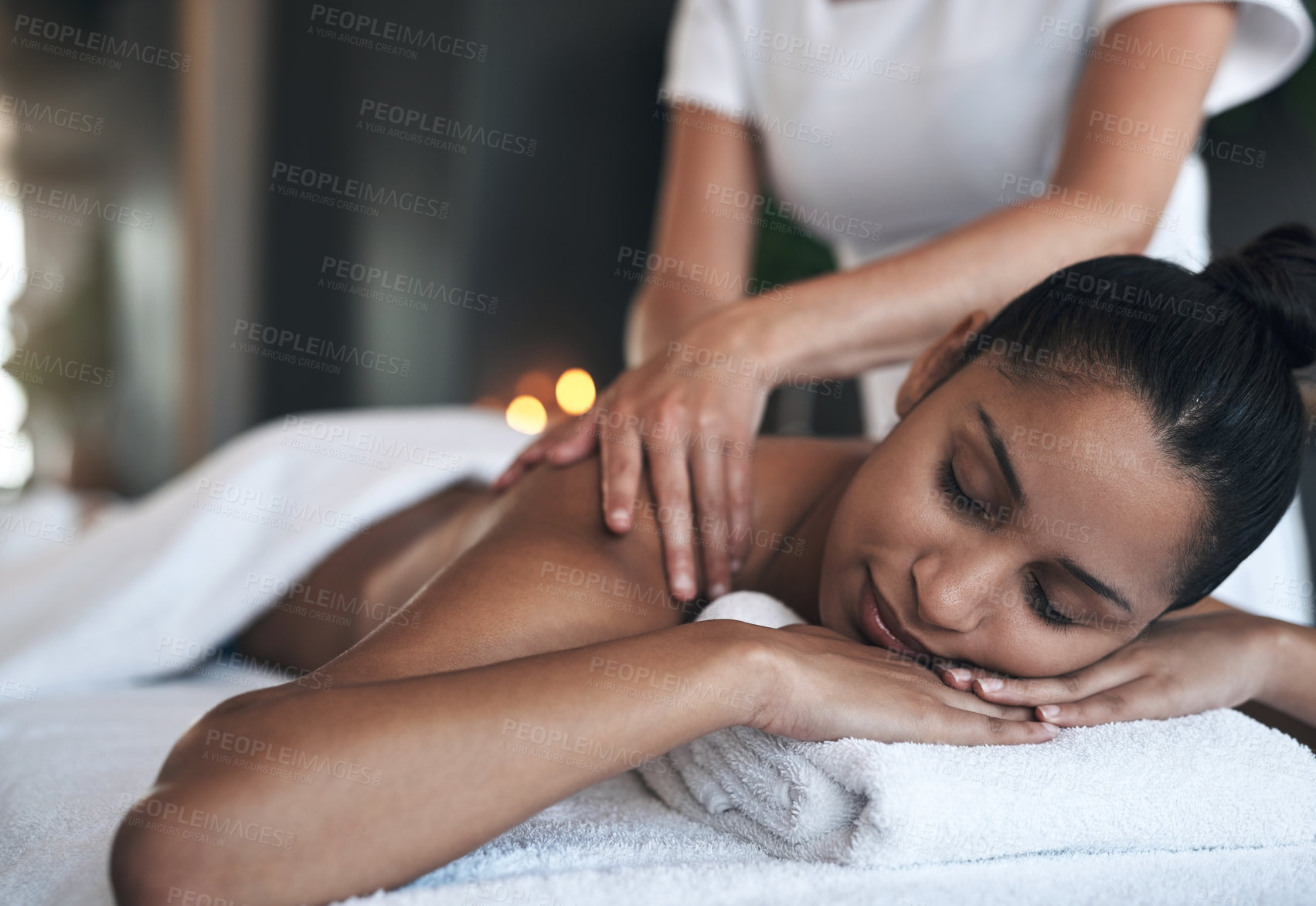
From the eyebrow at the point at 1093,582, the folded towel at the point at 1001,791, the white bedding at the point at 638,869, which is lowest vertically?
the white bedding at the point at 638,869

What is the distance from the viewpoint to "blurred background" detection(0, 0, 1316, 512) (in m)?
3.29

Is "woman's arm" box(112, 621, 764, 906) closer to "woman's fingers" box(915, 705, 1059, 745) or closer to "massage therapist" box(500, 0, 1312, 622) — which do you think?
"woman's fingers" box(915, 705, 1059, 745)

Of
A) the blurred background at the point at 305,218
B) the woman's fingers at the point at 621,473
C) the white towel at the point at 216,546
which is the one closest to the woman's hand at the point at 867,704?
the woman's fingers at the point at 621,473

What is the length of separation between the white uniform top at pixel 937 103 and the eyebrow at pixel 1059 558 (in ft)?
1.34

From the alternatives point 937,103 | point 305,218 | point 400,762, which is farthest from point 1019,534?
point 305,218

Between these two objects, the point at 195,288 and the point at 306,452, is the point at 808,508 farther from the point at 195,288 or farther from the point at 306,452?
the point at 195,288

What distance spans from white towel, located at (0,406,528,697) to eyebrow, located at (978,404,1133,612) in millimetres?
857

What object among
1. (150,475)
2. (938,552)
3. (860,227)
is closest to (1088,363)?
(938,552)

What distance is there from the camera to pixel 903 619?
854 mm

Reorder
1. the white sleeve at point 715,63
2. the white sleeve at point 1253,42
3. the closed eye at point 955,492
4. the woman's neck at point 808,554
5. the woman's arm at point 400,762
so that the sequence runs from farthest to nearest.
Answer: the white sleeve at point 715,63 → the white sleeve at point 1253,42 → the woman's neck at point 808,554 → the closed eye at point 955,492 → the woman's arm at point 400,762

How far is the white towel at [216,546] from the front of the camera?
1.33 m

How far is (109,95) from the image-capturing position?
400 cm

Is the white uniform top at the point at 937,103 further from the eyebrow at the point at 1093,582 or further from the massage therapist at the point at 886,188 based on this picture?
the eyebrow at the point at 1093,582

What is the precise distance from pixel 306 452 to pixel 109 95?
3.28 metres
